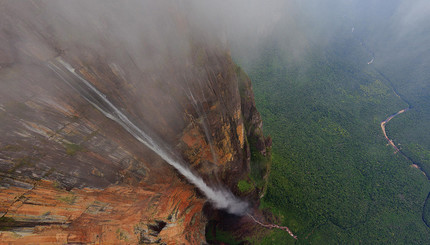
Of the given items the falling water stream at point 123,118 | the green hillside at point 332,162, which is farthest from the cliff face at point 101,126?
the green hillside at point 332,162

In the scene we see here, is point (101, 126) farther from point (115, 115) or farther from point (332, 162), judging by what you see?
point (332, 162)

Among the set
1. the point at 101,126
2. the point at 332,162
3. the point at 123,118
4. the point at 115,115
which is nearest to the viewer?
the point at 101,126

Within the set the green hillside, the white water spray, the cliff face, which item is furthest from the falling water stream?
the green hillside

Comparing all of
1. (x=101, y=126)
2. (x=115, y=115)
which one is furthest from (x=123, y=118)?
(x=101, y=126)

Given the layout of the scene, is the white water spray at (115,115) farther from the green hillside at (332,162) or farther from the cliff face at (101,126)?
the green hillside at (332,162)

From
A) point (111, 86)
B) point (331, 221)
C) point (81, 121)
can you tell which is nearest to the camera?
point (81, 121)

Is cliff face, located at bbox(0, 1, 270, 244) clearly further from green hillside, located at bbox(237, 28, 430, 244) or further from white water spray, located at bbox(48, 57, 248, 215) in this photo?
green hillside, located at bbox(237, 28, 430, 244)

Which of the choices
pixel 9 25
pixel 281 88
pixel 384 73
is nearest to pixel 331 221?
pixel 281 88

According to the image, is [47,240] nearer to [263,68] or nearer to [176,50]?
[176,50]
